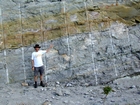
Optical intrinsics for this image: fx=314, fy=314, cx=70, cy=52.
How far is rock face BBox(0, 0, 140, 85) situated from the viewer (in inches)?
359

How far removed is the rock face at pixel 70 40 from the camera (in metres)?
9.12

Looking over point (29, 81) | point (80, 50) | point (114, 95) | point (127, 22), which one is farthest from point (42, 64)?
point (127, 22)

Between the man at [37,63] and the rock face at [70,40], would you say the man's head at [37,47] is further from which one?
the rock face at [70,40]

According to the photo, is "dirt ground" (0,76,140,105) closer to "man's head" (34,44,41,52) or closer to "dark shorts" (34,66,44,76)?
"dark shorts" (34,66,44,76)

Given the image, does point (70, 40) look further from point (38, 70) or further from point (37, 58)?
point (38, 70)

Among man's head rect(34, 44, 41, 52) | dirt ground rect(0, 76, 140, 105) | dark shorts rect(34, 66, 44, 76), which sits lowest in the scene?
dirt ground rect(0, 76, 140, 105)

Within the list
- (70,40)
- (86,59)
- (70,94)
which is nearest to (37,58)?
(70,40)

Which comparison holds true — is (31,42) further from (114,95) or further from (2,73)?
(114,95)

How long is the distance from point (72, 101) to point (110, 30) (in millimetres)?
2823

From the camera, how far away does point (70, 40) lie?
931 cm

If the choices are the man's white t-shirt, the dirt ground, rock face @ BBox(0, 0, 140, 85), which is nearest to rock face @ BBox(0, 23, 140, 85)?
rock face @ BBox(0, 0, 140, 85)

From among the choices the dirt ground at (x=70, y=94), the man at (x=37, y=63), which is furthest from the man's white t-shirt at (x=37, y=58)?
the dirt ground at (x=70, y=94)

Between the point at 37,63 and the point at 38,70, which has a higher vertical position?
the point at 37,63

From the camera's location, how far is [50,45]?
9.23m
